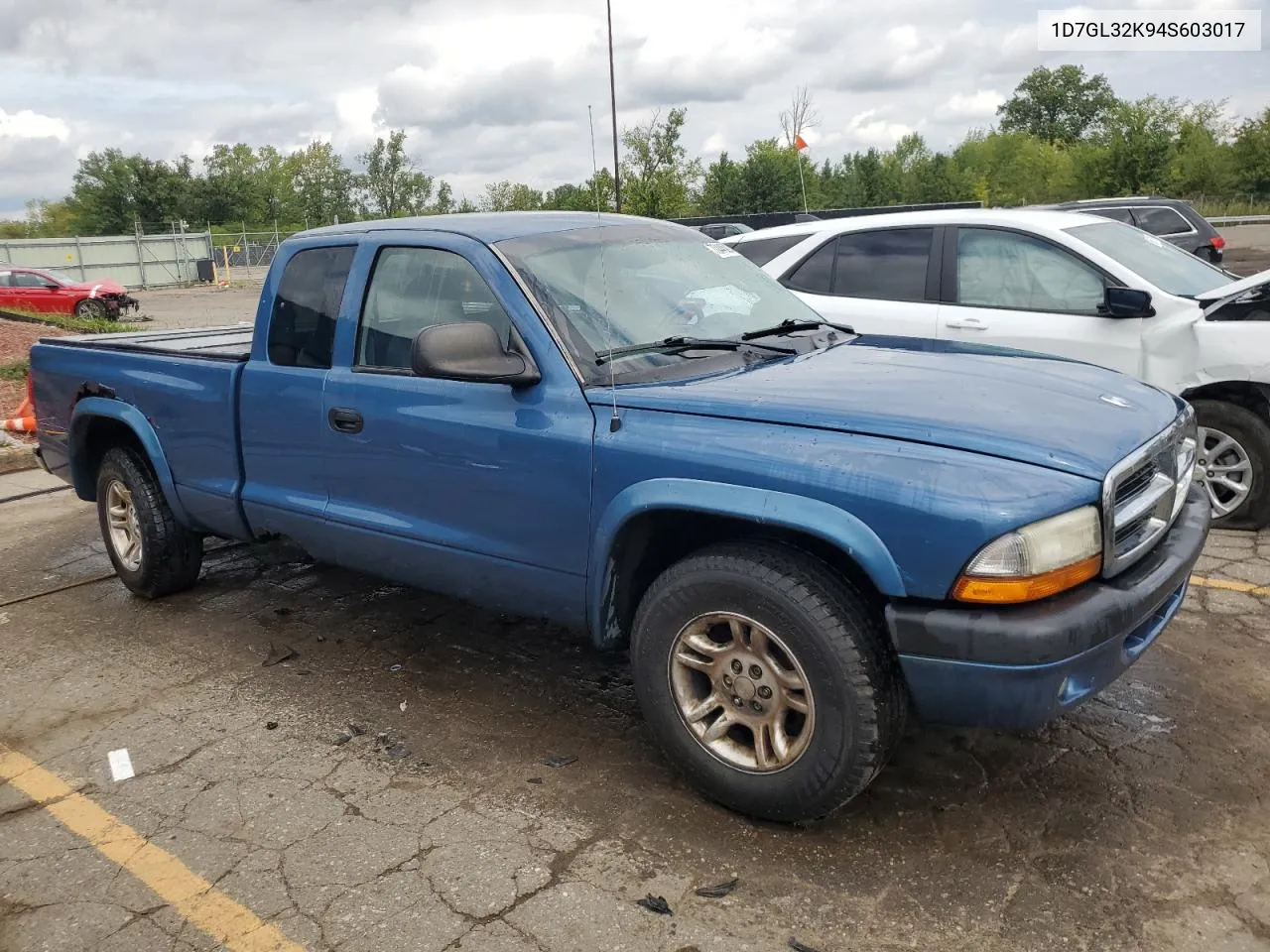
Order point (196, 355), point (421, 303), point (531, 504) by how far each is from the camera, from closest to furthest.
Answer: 1. point (531, 504)
2. point (421, 303)
3. point (196, 355)

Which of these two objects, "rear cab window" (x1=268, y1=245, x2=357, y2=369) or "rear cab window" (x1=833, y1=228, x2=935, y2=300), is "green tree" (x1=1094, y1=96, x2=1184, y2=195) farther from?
"rear cab window" (x1=268, y1=245, x2=357, y2=369)

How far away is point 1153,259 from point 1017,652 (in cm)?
455

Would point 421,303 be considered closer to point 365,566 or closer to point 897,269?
point 365,566

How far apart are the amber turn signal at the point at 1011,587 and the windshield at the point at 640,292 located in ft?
3.95

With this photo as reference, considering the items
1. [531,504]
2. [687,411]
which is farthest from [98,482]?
[687,411]

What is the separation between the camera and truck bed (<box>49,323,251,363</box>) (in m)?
4.73

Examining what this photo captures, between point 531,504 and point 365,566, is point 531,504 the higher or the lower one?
the higher one

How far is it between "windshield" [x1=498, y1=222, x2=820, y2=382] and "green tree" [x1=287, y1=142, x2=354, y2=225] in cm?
5014

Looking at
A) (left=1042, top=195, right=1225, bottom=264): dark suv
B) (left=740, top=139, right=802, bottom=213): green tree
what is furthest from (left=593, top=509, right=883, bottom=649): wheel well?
(left=740, top=139, right=802, bottom=213): green tree

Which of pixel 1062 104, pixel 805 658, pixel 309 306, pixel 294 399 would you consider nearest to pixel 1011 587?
pixel 805 658

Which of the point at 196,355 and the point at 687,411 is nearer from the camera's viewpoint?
the point at 687,411

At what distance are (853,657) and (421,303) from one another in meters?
2.12

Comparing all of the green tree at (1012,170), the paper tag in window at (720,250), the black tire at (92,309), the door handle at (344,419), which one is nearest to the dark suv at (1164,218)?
the paper tag in window at (720,250)

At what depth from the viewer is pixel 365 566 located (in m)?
4.11
